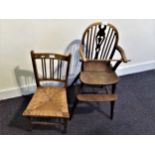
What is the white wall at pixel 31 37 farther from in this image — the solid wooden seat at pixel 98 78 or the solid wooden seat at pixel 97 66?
the solid wooden seat at pixel 98 78

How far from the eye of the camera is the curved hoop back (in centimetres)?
213

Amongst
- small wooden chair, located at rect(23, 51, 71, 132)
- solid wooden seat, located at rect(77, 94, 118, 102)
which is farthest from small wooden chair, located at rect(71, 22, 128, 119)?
small wooden chair, located at rect(23, 51, 71, 132)

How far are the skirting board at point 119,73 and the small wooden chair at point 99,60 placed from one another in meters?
0.49

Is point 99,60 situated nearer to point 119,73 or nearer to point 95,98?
point 95,98

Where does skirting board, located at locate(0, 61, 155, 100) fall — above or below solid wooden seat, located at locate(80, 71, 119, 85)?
below

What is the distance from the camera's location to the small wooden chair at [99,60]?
1965mm

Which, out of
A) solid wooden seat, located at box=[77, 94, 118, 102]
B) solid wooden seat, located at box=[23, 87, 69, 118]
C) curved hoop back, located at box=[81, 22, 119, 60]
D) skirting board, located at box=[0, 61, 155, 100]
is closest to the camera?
solid wooden seat, located at box=[23, 87, 69, 118]

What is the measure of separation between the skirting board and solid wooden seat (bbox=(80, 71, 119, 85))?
560mm

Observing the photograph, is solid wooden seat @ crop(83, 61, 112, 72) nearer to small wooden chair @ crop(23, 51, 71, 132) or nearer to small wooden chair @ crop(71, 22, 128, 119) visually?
small wooden chair @ crop(71, 22, 128, 119)

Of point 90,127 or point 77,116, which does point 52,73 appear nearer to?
point 77,116

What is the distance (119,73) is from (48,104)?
1.44 metres

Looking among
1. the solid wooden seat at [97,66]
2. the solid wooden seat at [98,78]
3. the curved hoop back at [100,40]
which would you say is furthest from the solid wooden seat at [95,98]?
the curved hoop back at [100,40]
